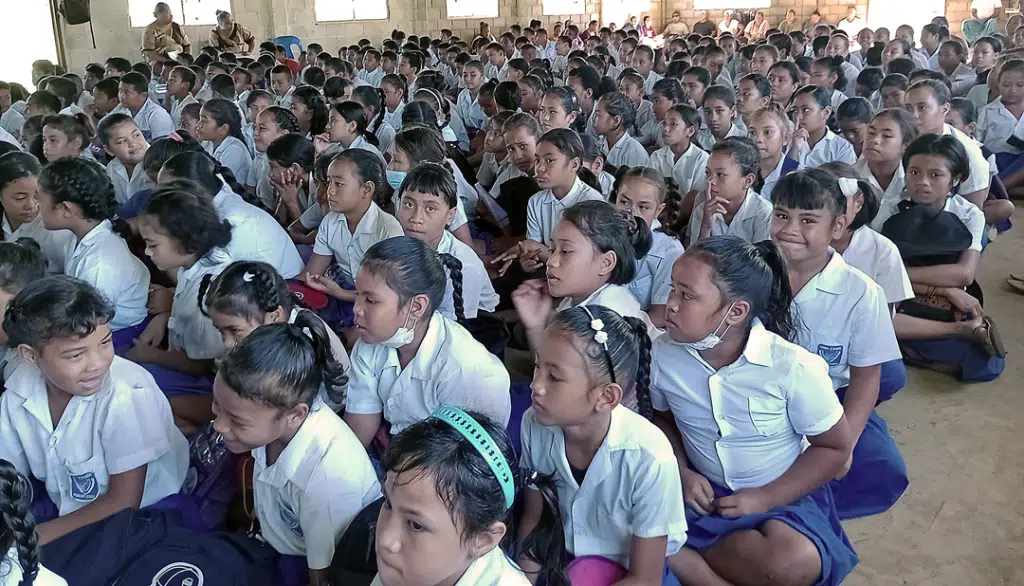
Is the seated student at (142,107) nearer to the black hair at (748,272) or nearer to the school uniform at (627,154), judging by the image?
the school uniform at (627,154)

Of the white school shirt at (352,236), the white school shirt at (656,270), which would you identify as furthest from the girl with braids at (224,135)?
the white school shirt at (656,270)

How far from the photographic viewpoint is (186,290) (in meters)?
2.42

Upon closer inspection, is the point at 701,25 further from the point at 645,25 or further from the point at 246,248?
the point at 246,248

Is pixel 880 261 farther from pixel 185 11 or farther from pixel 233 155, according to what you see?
pixel 185 11

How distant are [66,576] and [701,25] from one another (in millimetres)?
13628

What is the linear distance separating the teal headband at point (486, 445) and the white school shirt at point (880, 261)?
5.34 feet

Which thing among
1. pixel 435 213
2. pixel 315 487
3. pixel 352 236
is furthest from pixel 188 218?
pixel 315 487

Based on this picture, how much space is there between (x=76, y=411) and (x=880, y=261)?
215 centimetres

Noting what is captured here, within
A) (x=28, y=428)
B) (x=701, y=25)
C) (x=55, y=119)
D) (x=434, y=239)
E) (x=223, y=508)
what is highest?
(x=701, y=25)

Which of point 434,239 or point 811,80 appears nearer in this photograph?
point 434,239

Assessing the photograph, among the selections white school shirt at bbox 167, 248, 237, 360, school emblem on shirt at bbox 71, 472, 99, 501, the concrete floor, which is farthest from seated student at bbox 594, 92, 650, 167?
school emblem on shirt at bbox 71, 472, 99, 501

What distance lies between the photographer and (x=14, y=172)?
2.85 m

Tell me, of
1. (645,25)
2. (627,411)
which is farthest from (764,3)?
(627,411)

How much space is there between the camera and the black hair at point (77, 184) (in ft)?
8.39
